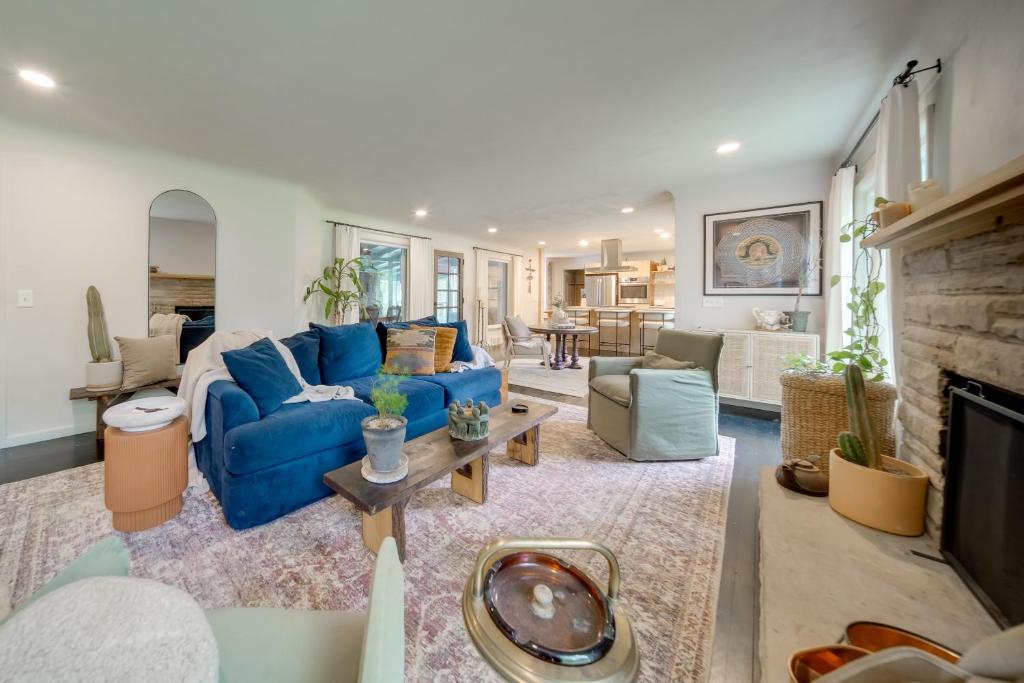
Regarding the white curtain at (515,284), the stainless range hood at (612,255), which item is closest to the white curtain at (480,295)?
the white curtain at (515,284)

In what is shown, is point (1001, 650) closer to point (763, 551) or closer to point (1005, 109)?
point (763, 551)

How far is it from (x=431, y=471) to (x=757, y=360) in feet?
10.9

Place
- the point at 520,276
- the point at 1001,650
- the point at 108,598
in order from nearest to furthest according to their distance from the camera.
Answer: the point at 108,598, the point at 1001,650, the point at 520,276

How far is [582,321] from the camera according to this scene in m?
8.87

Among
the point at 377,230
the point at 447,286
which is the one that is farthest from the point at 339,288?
the point at 447,286

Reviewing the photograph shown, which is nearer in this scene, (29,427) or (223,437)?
(223,437)

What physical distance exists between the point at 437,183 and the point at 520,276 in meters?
4.60

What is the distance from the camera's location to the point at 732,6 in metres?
1.70

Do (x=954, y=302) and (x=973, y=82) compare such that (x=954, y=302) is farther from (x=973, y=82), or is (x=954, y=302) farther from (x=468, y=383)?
(x=468, y=383)

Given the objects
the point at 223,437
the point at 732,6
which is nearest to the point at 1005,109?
the point at 732,6

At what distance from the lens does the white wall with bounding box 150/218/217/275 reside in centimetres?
342

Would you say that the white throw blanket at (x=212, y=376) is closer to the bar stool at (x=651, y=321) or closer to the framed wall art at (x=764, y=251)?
the framed wall art at (x=764, y=251)

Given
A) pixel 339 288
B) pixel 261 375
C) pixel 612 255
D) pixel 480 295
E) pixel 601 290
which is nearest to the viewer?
pixel 261 375

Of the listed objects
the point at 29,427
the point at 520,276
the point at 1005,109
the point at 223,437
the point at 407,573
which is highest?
the point at 520,276
